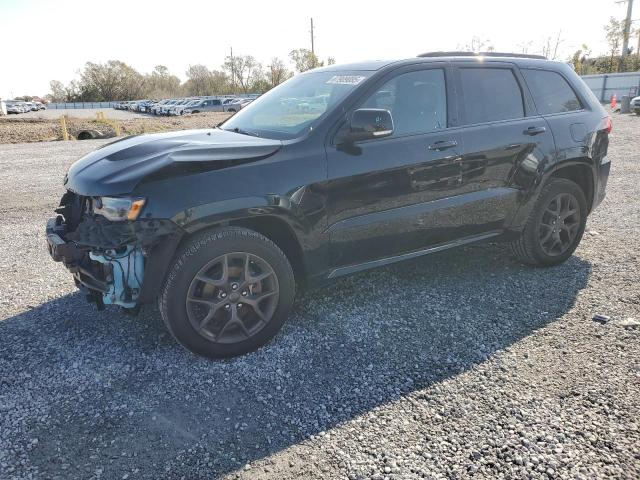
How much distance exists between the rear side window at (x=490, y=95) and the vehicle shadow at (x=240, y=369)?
145 centimetres

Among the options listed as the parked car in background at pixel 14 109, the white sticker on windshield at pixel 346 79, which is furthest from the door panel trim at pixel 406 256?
the parked car in background at pixel 14 109

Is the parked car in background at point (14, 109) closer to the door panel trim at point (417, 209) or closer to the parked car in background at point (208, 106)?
the parked car in background at point (208, 106)

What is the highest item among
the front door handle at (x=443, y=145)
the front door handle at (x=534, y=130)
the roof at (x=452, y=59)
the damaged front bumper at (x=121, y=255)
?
the roof at (x=452, y=59)

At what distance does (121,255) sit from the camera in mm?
2986

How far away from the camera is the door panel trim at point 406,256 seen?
3.56 meters

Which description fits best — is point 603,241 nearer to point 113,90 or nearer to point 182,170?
point 182,170

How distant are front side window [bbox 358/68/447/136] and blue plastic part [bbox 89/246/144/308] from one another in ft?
6.12

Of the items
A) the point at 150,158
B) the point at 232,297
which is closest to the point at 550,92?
the point at 232,297

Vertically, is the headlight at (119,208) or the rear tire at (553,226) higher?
the headlight at (119,208)

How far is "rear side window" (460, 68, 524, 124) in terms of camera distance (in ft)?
13.3

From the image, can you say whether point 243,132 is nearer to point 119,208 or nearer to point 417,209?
point 119,208

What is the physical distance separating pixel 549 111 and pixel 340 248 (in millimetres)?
2519

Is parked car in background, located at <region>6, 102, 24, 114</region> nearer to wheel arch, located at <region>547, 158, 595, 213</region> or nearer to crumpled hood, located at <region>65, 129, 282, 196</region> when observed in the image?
crumpled hood, located at <region>65, 129, 282, 196</region>

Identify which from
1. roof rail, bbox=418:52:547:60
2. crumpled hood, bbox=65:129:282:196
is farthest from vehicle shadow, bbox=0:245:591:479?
roof rail, bbox=418:52:547:60
